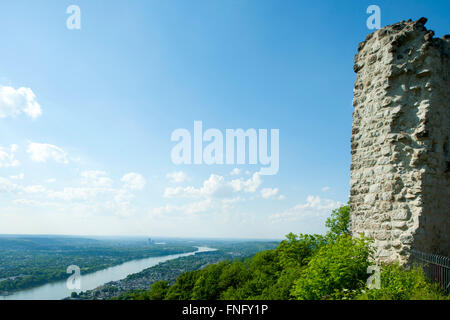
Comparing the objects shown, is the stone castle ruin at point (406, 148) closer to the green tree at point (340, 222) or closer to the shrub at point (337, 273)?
the shrub at point (337, 273)

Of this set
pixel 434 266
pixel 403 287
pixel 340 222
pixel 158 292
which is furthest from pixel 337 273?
pixel 158 292

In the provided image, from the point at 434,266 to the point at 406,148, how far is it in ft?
8.18

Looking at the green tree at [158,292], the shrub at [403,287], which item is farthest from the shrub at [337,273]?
the green tree at [158,292]

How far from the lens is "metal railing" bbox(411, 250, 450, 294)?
189 inches

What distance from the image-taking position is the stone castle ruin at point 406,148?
18.8 feet

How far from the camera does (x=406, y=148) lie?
6.02 meters

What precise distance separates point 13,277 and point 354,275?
43.7 metres

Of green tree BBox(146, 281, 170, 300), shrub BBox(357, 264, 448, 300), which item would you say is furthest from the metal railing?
green tree BBox(146, 281, 170, 300)

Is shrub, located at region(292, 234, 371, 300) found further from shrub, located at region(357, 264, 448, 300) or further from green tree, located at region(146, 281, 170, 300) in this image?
green tree, located at region(146, 281, 170, 300)

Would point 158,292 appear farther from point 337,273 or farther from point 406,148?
point 406,148

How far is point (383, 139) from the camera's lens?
6.41 meters

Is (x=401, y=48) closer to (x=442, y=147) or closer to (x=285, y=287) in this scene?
(x=442, y=147)

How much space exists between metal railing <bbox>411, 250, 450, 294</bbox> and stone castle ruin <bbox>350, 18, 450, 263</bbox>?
193mm

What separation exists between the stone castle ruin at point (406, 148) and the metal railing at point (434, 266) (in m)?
0.19
